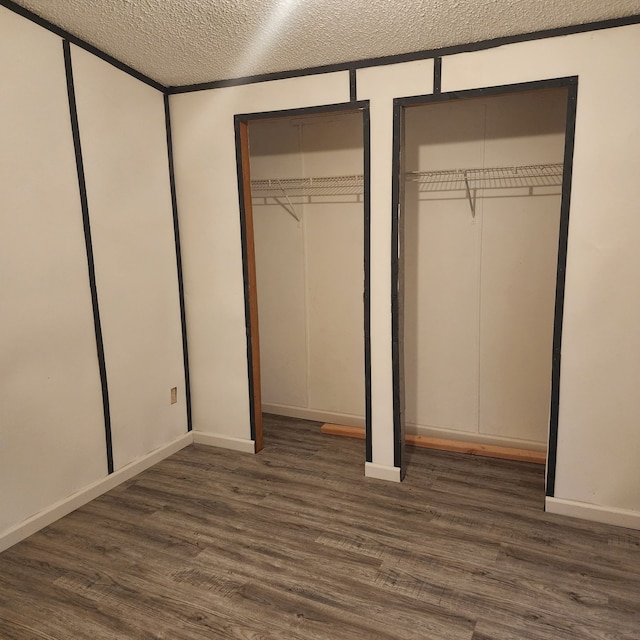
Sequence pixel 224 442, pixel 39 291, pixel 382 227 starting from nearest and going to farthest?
pixel 39 291 → pixel 382 227 → pixel 224 442

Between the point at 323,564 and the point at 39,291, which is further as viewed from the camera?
the point at 39,291

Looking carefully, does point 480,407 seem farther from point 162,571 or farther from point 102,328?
point 102,328

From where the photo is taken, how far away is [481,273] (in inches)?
131

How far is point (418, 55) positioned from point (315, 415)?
8.64 ft

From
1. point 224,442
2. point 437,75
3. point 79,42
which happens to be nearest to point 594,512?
point 224,442

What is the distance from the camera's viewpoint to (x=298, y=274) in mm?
3979

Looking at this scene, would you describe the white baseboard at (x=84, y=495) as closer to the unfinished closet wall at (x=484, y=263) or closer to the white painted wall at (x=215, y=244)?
the white painted wall at (x=215, y=244)

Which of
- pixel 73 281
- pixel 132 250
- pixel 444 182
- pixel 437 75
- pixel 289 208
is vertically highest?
pixel 437 75

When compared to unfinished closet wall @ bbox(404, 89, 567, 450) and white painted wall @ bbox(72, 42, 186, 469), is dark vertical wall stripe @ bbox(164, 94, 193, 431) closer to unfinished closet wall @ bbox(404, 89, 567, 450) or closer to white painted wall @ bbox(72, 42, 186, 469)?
white painted wall @ bbox(72, 42, 186, 469)

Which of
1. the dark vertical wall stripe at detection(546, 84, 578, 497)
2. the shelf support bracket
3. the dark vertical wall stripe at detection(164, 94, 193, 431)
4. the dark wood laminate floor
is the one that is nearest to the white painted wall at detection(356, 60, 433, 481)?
the dark wood laminate floor

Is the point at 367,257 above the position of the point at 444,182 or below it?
below

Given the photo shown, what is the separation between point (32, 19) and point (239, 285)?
173cm

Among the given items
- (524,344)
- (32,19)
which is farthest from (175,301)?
(524,344)

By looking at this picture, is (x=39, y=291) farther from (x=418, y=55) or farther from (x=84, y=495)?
(x=418, y=55)
